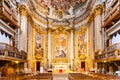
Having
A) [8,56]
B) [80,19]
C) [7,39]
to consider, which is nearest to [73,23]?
[80,19]

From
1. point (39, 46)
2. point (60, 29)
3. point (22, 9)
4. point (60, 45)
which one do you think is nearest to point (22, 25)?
point (22, 9)

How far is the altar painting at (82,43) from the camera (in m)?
29.9

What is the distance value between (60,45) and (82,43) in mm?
3537

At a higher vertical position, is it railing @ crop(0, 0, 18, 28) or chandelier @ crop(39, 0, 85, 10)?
chandelier @ crop(39, 0, 85, 10)

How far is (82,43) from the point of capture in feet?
101

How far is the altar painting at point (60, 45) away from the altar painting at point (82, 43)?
7.66ft

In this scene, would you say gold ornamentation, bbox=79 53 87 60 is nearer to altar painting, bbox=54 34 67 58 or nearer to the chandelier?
altar painting, bbox=54 34 67 58

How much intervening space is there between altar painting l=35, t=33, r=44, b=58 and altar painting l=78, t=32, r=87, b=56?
212 inches

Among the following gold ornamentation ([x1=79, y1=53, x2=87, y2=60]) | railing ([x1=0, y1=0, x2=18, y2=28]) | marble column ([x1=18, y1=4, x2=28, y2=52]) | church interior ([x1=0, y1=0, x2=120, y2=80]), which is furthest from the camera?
gold ornamentation ([x1=79, y1=53, x2=87, y2=60])

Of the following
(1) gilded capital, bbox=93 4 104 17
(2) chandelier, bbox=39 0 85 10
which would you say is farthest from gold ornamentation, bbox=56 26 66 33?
(1) gilded capital, bbox=93 4 104 17

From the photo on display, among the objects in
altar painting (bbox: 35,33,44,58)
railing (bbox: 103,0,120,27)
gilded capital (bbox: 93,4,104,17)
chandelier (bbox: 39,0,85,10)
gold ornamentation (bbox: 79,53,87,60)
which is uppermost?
chandelier (bbox: 39,0,85,10)

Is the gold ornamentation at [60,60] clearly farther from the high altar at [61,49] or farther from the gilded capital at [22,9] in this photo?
the gilded capital at [22,9]

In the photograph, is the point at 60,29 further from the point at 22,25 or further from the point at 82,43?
the point at 22,25

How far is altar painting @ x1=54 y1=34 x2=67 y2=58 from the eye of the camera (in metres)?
32.0
